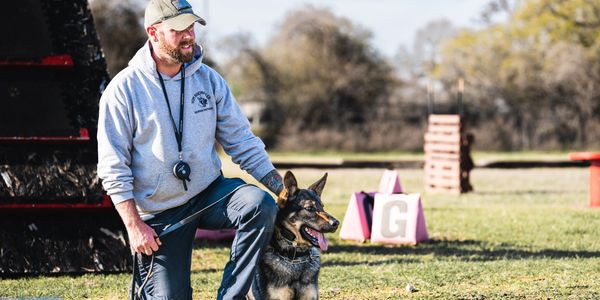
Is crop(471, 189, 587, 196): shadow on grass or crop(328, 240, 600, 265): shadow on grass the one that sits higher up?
crop(328, 240, 600, 265): shadow on grass

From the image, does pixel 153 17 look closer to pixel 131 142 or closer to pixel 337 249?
pixel 131 142

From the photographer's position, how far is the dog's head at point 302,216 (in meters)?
4.87

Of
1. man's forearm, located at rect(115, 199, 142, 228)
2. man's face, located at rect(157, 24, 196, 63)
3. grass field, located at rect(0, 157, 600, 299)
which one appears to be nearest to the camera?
man's forearm, located at rect(115, 199, 142, 228)

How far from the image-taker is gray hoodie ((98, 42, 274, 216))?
475 cm

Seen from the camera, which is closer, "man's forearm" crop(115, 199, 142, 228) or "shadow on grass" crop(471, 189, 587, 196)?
"man's forearm" crop(115, 199, 142, 228)

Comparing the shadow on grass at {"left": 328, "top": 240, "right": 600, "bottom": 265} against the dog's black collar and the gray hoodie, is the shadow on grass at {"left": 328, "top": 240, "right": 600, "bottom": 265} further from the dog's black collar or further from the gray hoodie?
the gray hoodie

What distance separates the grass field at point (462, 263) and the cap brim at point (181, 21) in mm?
2705

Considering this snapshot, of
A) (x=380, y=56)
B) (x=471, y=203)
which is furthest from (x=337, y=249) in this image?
Result: (x=380, y=56)

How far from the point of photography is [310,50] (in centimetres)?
3909

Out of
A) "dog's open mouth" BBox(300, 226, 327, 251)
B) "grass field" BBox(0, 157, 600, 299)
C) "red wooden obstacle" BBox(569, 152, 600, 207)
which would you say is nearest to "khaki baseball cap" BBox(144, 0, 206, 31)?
"dog's open mouth" BBox(300, 226, 327, 251)

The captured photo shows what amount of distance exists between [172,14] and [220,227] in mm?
1136

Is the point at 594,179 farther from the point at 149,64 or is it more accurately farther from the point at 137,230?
the point at 137,230

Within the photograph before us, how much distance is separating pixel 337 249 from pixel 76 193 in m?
2.77

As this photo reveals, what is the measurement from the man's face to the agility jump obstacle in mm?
12927
